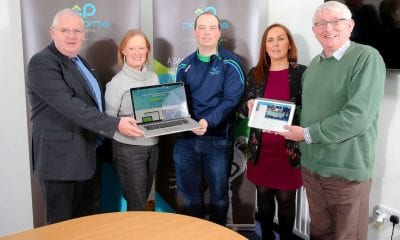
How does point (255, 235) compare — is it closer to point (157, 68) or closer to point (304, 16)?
point (157, 68)

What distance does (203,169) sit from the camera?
108 inches

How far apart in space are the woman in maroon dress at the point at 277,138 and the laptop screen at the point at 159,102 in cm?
48

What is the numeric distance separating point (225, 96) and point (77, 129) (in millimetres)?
1047

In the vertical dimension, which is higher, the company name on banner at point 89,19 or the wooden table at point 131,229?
the company name on banner at point 89,19

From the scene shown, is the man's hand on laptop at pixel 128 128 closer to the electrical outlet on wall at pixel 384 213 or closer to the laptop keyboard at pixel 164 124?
the laptop keyboard at pixel 164 124

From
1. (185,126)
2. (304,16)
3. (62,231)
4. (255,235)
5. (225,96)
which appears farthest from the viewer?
(255,235)

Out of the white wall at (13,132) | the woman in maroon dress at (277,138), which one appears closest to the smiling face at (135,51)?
the woman in maroon dress at (277,138)

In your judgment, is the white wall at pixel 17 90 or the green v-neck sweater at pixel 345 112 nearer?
the green v-neck sweater at pixel 345 112

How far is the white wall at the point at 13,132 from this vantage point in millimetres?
2943

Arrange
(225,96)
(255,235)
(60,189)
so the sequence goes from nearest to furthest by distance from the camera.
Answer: (60,189), (225,96), (255,235)

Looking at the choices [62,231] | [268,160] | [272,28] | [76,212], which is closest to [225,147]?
[268,160]

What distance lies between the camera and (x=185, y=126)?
7.91ft

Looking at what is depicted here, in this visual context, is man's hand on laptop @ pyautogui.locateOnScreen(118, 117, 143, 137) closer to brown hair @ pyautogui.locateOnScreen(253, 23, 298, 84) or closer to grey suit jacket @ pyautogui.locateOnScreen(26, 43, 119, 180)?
grey suit jacket @ pyautogui.locateOnScreen(26, 43, 119, 180)

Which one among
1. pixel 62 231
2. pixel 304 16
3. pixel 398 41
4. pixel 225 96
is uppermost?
pixel 304 16
